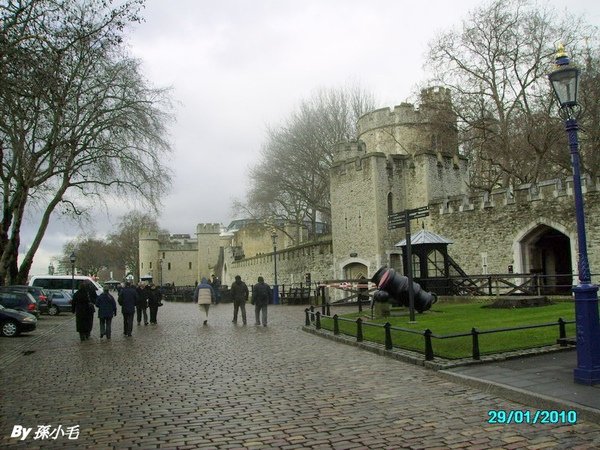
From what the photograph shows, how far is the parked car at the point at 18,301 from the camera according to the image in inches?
769

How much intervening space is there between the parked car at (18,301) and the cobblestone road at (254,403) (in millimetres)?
8728

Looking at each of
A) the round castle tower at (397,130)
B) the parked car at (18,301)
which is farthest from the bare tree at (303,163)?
the parked car at (18,301)

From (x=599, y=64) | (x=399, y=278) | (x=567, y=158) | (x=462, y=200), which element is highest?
(x=599, y=64)

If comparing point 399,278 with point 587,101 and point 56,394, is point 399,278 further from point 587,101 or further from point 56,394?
point 587,101

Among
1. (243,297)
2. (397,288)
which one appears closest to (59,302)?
(243,297)

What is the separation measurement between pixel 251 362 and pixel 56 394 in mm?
3454

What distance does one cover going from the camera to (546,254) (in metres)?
25.4

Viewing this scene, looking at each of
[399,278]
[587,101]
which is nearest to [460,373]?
[399,278]

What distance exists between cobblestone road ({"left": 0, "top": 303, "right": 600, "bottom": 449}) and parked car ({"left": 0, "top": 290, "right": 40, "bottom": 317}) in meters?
8.73

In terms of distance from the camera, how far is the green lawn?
32.1 feet

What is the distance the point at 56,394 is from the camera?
771 centimetres

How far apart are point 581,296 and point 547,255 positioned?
20.1m

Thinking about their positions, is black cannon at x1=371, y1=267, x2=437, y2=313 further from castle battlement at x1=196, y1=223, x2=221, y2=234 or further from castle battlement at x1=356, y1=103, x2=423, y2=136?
castle battlement at x1=196, y1=223, x2=221, y2=234

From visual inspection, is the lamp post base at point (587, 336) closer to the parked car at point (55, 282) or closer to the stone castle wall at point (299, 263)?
the stone castle wall at point (299, 263)
